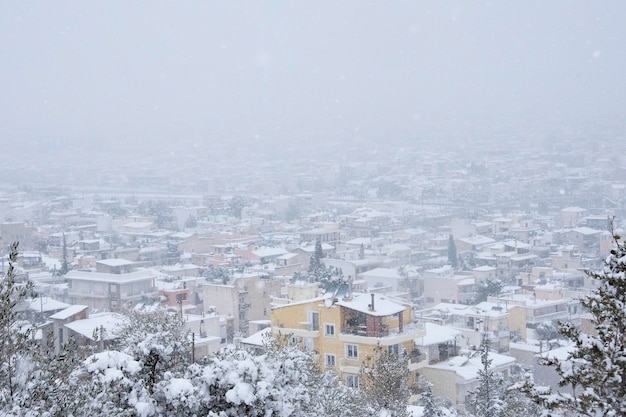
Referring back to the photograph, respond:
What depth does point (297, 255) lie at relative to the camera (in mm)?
30750

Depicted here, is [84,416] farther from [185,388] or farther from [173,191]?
[173,191]

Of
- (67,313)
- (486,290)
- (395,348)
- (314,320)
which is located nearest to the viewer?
(395,348)

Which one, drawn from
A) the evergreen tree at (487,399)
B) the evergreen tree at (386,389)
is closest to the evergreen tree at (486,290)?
the evergreen tree at (487,399)

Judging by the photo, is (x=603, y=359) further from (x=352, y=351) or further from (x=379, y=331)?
(x=352, y=351)

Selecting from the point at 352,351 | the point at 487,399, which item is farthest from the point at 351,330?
the point at 487,399

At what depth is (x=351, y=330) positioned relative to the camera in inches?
416

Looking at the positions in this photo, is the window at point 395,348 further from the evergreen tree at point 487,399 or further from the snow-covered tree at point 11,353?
the snow-covered tree at point 11,353

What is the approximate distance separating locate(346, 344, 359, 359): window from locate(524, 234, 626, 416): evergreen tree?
284 inches

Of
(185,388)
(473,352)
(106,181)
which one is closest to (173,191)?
(106,181)

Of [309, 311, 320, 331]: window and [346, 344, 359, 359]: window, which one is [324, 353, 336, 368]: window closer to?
[346, 344, 359, 359]: window

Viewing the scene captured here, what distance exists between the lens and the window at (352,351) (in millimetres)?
10421

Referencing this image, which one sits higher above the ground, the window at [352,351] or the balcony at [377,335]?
the balcony at [377,335]

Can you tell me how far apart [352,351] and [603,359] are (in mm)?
7514

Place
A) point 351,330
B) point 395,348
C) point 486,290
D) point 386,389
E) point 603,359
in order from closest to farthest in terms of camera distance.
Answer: point 603,359, point 386,389, point 395,348, point 351,330, point 486,290
